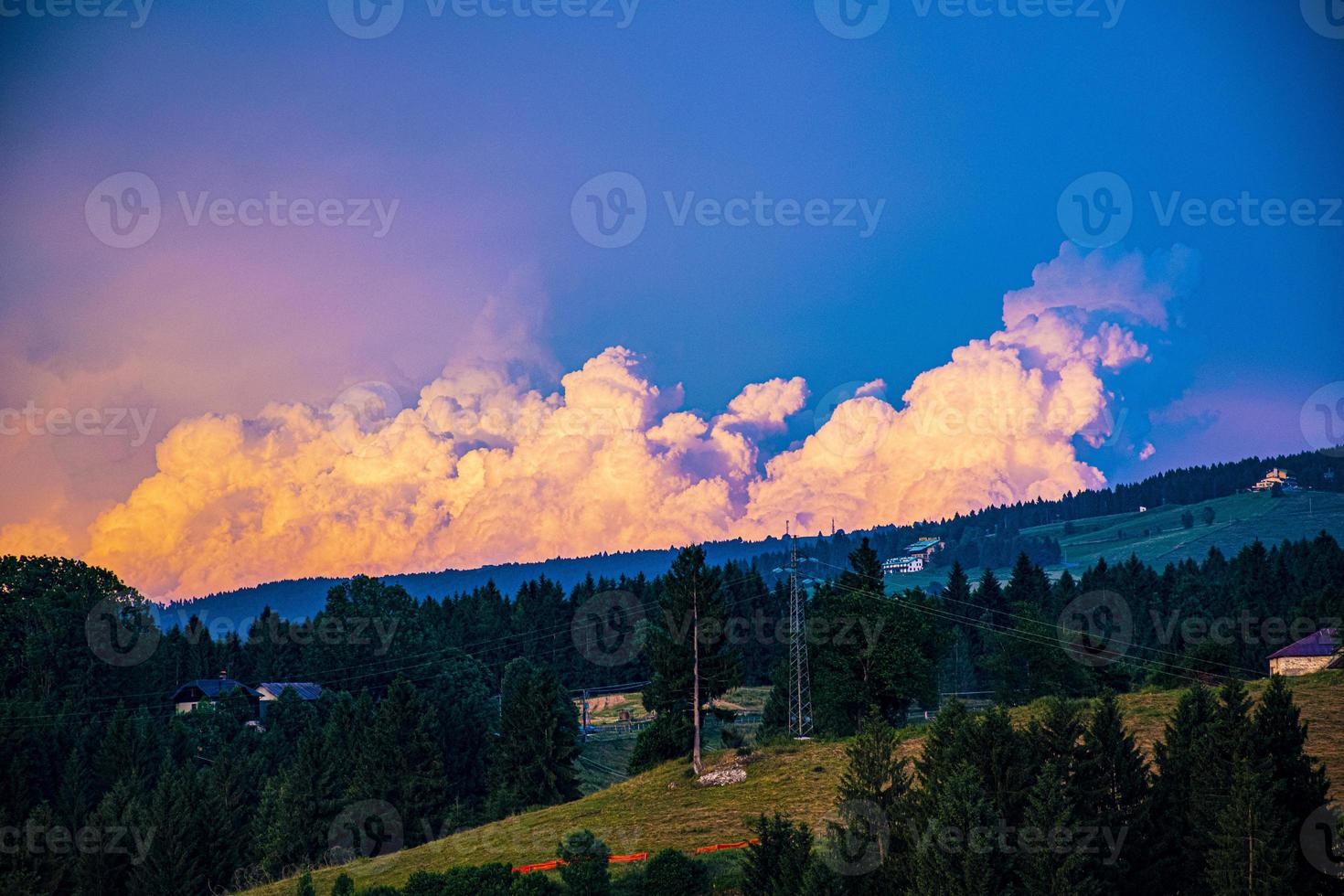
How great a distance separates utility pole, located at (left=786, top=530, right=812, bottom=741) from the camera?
7404 cm

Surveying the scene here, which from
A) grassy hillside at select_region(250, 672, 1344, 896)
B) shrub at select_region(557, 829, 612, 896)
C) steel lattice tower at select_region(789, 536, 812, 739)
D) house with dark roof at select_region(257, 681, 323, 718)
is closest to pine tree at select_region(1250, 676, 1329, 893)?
grassy hillside at select_region(250, 672, 1344, 896)

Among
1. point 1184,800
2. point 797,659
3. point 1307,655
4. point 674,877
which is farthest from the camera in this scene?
point 1307,655

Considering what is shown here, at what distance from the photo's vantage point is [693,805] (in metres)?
67.3

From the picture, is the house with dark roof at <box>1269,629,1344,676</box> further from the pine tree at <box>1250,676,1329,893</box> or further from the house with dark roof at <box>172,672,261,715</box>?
the house with dark roof at <box>172,672,261,715</box>

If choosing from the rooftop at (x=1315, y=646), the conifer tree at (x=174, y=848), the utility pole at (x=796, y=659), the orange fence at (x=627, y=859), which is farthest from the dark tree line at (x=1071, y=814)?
the rooftop at (x=1315, y=646)

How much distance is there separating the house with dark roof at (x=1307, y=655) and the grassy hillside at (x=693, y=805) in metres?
23.5

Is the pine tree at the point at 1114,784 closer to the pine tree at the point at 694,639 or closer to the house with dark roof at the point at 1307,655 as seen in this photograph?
the pine tree at the point at 694,639

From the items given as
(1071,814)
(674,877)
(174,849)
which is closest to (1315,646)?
(1071,814)

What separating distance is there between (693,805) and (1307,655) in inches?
2571

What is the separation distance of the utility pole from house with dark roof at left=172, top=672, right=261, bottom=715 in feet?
222

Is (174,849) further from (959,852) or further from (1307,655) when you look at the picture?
(1307,655)

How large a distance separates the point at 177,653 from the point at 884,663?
98.4m

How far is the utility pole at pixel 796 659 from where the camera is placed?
74.0 meters

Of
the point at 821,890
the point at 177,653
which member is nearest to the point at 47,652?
the point at 177,653
